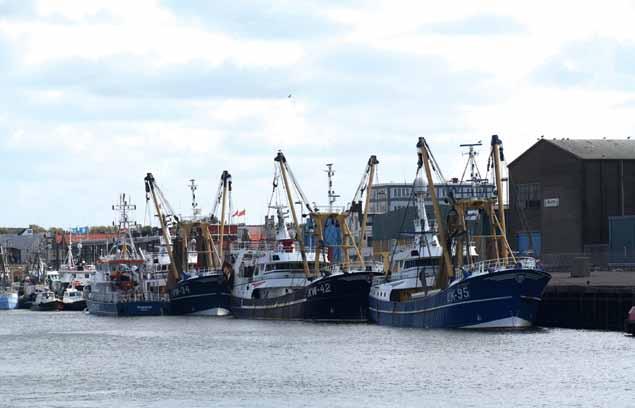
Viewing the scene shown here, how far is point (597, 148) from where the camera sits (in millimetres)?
139125

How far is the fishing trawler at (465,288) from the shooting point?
297ft

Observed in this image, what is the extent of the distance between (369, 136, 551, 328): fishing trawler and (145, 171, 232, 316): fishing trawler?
30.1 meters

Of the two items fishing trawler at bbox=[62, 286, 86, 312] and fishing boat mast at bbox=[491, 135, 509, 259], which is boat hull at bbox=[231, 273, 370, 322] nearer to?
fishing boat mast at bbox=[491, 135, 509, 259]

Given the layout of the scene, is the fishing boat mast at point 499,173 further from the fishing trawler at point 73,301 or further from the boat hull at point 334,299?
the fishing trawler at point 73,301

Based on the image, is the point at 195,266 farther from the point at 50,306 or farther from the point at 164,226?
the point at 50,306

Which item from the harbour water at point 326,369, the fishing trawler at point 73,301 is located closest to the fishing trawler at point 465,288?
the harbour water at point 326,369

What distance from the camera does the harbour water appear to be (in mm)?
61188

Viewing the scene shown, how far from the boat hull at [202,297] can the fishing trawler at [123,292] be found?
345 cm

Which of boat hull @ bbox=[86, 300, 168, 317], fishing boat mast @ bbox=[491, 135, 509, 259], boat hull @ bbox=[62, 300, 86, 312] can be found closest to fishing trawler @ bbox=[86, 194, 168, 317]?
boat hull @ bbox=[86, 300, 168, 317]

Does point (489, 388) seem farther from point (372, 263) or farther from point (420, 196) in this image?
point (372, 263)

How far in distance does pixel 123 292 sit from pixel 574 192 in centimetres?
4789

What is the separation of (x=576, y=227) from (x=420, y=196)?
2486 cm

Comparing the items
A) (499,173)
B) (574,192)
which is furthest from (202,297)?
(499,173)

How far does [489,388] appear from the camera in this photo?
2489 inches
